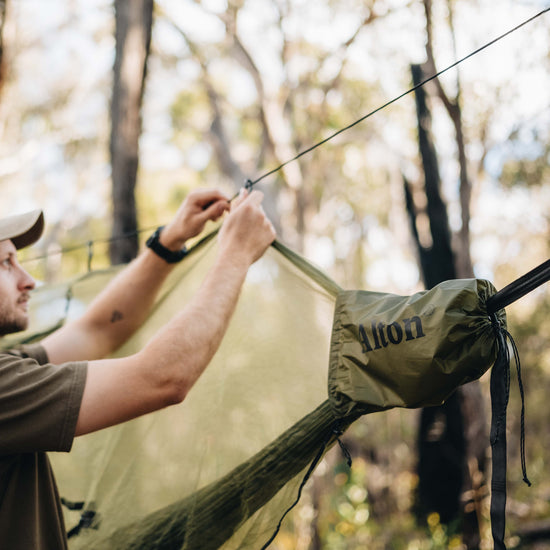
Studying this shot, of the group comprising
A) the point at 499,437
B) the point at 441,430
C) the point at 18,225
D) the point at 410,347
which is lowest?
the point at 441,430

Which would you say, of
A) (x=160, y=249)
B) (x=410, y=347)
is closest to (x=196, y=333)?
(x=410, y=347)

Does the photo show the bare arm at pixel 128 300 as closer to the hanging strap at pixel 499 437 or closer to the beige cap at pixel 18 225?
the beige cap at pixel 18 225

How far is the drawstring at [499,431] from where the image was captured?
41.7 inches

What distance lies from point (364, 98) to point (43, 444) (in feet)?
25.4

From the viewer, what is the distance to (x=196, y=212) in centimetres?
174

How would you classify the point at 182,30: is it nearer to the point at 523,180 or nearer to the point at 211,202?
the point at 523,180

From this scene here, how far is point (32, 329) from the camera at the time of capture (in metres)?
2.15

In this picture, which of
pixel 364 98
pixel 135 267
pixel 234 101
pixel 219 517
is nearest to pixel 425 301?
pixel 219 517

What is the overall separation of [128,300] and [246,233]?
619 mm

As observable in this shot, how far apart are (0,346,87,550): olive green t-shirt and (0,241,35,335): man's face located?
23 cm

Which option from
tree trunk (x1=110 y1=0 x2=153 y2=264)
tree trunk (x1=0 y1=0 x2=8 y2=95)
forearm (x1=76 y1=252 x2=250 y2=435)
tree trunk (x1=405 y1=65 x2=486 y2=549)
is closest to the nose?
forearm (x1=76 y1=252 x2=250 y2=435)

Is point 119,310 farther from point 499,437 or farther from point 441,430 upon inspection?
point 441,430

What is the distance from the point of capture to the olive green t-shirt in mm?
→ 1029

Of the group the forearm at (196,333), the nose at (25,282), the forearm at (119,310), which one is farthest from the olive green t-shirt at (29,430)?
the forearm at (119,310)
